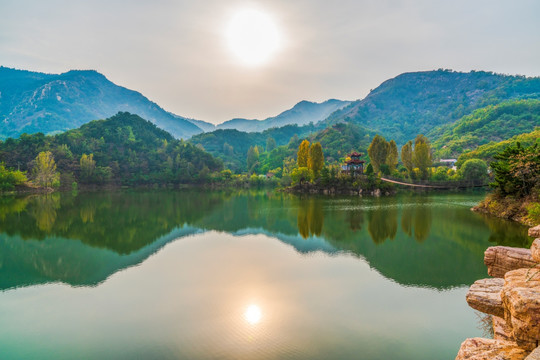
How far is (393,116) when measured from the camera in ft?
568

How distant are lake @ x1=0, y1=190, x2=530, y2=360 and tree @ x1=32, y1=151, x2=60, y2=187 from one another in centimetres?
3817

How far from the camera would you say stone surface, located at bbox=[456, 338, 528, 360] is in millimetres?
3965

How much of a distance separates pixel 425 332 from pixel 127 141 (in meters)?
85.5

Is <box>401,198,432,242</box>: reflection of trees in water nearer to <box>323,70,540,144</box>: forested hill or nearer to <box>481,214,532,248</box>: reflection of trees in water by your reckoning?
<box>481,214,532,248</box>: reflection of trees in water

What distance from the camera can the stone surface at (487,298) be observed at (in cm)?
613

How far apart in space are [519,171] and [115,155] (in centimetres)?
7635

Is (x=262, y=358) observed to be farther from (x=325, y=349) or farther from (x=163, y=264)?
(x=163, y=264)

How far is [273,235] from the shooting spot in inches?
779

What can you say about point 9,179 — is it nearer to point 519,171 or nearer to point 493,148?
point 519,171

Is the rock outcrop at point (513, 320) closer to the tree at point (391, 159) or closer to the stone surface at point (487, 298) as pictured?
the stone surface at point (487, 298)

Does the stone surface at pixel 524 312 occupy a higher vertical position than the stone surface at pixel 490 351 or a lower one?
higher

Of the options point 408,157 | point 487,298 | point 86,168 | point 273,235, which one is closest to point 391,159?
point 408,157

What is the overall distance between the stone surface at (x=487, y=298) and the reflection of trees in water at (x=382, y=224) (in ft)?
32.5

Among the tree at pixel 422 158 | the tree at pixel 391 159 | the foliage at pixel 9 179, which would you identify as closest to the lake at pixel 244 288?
the tree at pixel 391 159
